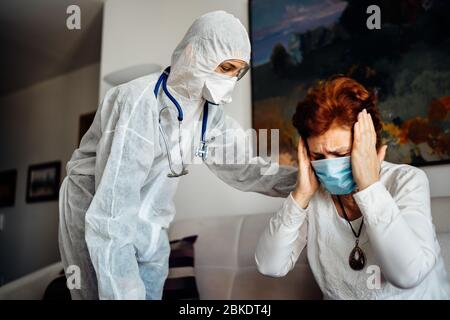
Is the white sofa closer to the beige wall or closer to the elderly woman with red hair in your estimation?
the beige wall

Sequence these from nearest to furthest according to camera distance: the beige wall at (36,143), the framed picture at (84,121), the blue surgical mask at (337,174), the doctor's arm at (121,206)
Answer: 1. the doctor's arm at (121,206)
2. the blue surgical mask at (337,174)
3. the framed picture at (84,121)
4. the beige wall at (36,143)

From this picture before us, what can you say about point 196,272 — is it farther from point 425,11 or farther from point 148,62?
point 425,11

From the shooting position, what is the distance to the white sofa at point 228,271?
1028mm

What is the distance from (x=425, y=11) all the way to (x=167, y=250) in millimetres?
844

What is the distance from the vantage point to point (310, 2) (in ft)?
3.58

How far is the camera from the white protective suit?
23.7 inches

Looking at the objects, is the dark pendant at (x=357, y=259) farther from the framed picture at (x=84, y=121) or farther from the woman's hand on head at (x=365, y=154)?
the framed picture at (x=84, y=121)

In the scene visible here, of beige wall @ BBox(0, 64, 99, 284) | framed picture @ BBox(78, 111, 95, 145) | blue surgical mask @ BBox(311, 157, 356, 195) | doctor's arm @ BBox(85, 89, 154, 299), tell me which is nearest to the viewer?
doctor's arm @ BBox(85, 89, 154, 299)

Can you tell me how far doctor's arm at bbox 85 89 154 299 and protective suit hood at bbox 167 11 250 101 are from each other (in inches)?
4.9

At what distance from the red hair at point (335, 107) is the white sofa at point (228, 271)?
351 mm

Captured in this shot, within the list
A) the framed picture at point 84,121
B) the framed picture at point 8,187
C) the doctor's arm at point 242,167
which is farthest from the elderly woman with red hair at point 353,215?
the framed picture at point 8,187

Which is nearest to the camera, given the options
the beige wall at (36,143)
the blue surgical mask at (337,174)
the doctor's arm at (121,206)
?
the doctor's arm at (121,206)

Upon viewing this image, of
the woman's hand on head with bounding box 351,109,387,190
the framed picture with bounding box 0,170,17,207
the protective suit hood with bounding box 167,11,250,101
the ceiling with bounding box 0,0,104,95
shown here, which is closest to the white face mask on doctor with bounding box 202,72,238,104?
the protective suit hood with bounding box 167,11,250,101
